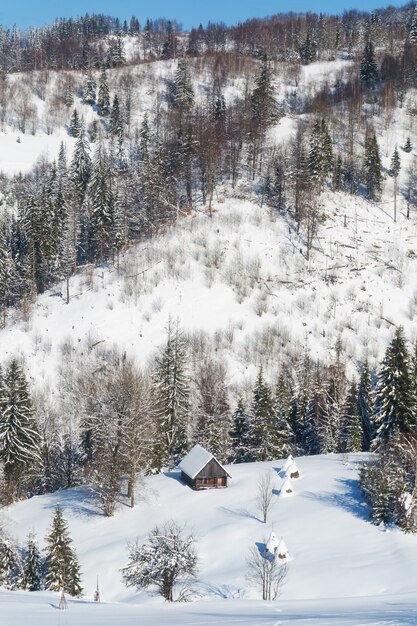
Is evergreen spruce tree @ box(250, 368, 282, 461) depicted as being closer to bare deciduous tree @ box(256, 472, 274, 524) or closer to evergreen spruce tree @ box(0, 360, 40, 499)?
bare deciduous tree @ box(256, 472, 274, 524)

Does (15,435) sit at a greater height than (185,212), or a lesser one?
lesser

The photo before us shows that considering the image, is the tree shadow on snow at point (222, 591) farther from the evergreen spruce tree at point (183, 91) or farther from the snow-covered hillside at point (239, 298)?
the evergreen spruce tree at point (183, 91)

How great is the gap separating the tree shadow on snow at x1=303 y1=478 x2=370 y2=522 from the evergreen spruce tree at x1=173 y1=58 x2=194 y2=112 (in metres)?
98.1

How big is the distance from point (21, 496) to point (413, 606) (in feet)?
133

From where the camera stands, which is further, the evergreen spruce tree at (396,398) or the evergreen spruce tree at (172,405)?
the evergreen spruce tree at (172,405)

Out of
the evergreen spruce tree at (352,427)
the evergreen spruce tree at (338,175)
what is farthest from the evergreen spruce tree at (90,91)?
the evergreen spruce tree at (352,427)

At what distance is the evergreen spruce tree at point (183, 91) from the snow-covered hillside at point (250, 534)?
9278 cm

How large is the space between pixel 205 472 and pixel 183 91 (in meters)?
98.5

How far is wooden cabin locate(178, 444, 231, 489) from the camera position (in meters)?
40.6

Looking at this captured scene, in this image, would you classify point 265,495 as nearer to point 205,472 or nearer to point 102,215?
point 205,472

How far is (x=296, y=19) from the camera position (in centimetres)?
18188

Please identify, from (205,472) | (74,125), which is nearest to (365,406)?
(205,472)

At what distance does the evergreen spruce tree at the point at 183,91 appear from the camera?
119062 millimetres

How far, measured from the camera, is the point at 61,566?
27.7 m
